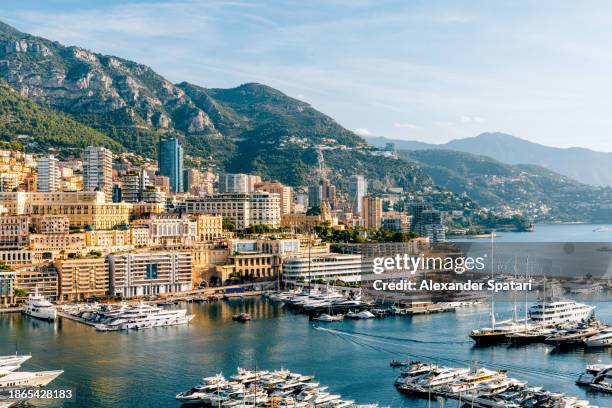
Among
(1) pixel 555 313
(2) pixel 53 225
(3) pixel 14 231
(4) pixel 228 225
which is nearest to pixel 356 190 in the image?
(4) pixel 228 225

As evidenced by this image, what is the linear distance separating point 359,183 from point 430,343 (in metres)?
77.1

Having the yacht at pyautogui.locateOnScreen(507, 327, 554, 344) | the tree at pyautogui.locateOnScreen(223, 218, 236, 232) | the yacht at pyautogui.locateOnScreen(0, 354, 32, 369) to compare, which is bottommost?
the yacht at pyautogui.locateOnScreen(507, 327, 554, 344)

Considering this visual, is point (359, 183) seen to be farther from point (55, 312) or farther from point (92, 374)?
point (92, 374)

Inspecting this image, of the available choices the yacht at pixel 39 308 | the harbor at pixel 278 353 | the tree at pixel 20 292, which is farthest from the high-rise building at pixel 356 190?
the yacht at pixel 39 308

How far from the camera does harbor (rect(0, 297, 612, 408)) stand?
24125mm

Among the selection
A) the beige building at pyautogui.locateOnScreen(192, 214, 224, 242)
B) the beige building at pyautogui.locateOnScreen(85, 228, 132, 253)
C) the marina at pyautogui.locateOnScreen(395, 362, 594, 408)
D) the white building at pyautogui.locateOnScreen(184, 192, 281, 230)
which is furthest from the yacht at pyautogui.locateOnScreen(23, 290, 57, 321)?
the white building at pyautogui.locateOnScreen(184, 192, 281, 230)

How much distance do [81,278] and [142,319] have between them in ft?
30.4

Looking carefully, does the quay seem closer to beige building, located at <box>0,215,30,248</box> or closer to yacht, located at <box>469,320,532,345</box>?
beige building, located at <box>0,215,30,248</box>

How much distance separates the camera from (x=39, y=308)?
37156 millimetres

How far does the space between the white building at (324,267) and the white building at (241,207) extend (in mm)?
14146

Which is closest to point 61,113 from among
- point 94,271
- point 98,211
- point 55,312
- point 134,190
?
point 134,190

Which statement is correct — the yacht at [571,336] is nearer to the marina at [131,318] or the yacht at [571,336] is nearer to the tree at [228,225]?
the marina at [131,318]

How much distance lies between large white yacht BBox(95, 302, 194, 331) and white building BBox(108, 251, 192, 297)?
7.60 meters

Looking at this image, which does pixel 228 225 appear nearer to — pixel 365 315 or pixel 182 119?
pixel 365 315
